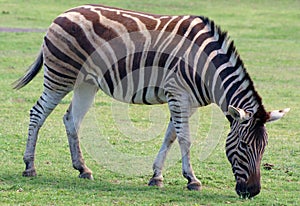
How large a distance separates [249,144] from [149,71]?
5.91ft

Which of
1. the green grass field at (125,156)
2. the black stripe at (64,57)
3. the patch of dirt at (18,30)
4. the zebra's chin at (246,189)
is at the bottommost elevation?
the patch of dirt at (18,30)

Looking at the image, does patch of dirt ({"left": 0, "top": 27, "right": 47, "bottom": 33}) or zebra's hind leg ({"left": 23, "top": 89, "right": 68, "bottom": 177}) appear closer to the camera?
zebra's hind leg ({"left": 23, "top": 89, "right": 68, "bottom": 177})

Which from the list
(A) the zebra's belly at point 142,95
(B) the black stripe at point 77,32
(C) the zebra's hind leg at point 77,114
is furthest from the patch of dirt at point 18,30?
(A) the zebra's belly at point 142,95

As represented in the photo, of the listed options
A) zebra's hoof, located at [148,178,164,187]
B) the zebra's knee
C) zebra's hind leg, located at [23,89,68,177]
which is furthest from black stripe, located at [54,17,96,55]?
zebra's hoof, located at [148,178,164,187]

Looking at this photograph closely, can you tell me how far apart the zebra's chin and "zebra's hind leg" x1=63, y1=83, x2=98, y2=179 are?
2359 mm

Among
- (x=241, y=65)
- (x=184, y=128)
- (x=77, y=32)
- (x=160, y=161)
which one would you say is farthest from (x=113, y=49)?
(x=241, y=65)

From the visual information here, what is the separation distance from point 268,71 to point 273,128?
7579mm

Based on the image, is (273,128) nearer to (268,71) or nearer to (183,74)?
(183,74)

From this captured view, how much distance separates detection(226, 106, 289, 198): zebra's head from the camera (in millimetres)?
8055

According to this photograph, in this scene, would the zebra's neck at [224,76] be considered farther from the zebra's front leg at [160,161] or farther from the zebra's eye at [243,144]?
the zebra's front leg at [160,161]

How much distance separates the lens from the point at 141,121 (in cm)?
1362

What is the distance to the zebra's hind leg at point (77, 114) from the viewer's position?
31.6ft

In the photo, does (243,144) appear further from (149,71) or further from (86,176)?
(86,176)

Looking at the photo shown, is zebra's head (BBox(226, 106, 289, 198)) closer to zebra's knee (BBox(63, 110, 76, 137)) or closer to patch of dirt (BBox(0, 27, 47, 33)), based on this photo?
zebra's knee (BBox(63, 110, 76, 137))
